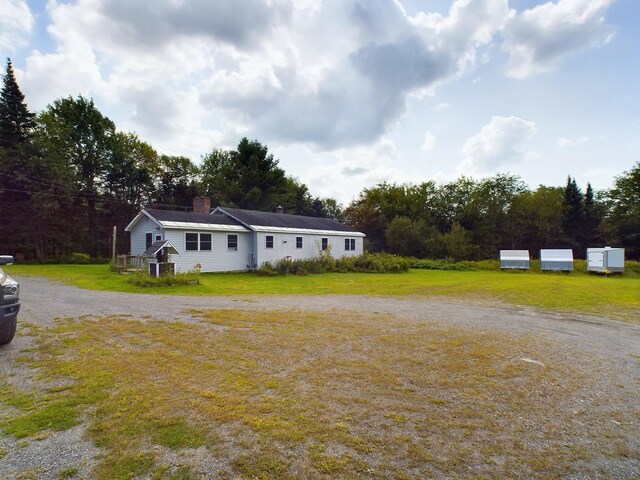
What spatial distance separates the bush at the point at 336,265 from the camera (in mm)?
18562

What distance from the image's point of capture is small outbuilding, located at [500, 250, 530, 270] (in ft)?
76.6

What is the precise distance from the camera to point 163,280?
1201 centimetres

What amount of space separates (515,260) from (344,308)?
2037 cm

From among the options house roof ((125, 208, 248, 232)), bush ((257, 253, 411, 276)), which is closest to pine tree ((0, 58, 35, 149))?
house roof ((125, 208, 248, 232))

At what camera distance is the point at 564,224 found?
35500mm

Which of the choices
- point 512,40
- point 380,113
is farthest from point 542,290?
point 380,113

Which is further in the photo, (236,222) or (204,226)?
(236,222)

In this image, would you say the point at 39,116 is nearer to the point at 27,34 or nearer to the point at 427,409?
the point at 27,34

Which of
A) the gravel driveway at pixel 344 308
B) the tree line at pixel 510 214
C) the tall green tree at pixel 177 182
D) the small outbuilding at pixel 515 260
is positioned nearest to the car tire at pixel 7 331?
the gravel driveway at pixel 344 308

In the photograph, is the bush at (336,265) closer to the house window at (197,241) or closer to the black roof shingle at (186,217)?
the house window at (197,241)

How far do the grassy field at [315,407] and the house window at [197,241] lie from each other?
12.2 meters

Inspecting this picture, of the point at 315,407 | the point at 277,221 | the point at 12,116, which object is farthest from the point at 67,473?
the point at 12,116

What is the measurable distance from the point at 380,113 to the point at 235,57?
296 inches

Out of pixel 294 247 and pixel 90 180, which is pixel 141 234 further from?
pixel 90 180
